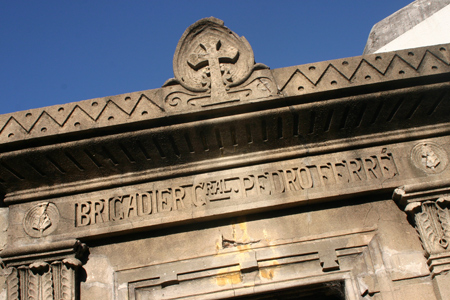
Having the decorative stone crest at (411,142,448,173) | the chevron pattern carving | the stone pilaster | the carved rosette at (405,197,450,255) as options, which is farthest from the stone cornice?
the carved rosette at (405,197,450,255)

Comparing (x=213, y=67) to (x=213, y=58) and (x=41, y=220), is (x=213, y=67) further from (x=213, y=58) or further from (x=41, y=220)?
(x=41, y=220)

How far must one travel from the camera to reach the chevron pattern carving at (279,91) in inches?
140

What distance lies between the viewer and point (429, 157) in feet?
12.2

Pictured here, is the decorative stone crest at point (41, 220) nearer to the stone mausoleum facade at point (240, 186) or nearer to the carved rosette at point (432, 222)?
the stone mausoleum facade at point (240, 186)

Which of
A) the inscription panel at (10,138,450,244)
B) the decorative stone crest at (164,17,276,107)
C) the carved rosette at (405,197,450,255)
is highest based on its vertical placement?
the decorative stone crest at (164,17,276,107)

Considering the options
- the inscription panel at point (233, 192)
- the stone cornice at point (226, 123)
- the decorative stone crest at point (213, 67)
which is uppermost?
the decorative stone crest at point (213, 67)

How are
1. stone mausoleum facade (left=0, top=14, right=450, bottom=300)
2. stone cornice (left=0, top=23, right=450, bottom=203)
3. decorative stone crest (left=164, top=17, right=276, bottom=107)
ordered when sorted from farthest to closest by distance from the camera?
decorative stone crest (left=164, top=17, right=276, bottom=107)
stone cornice (left=0, top=23, right=450, bottom=203)
stone mausoleum facade (left=0, top=14, right=450, bottom=300)

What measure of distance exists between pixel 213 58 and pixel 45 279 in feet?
7.73

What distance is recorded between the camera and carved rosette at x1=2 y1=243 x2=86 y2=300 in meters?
3.32

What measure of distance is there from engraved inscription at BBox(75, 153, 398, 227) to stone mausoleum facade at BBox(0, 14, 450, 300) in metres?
0.01

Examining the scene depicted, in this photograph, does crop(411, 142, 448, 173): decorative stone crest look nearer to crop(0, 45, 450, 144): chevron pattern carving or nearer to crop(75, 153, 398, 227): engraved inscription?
crop(75, 153, 398, 227): engraved inscription

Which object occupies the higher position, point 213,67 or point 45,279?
point 213,67

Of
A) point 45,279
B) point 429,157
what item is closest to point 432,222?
point 429,157

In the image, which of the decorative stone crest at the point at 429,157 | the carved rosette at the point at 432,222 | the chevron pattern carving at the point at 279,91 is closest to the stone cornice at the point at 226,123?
the chevron pattern carving at the point at 279,91
